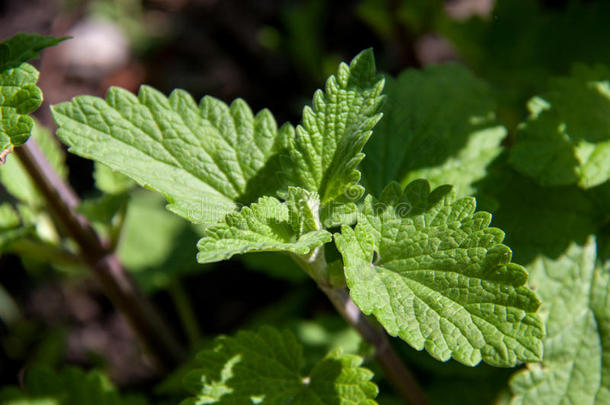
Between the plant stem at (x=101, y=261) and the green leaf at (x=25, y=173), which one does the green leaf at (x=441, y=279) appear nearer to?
the plant stem at (x=101, y=261)

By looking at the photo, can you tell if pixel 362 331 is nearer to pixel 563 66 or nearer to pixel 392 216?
pixel 392 216

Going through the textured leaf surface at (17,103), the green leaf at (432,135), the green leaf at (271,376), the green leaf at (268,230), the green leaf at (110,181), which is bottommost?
the green leaf at (271,376)

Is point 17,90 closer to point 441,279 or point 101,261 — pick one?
point 101,261

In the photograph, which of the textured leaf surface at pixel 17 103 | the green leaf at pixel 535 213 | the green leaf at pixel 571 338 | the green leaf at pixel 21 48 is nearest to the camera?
the textured leaf surface at pixel 17 103

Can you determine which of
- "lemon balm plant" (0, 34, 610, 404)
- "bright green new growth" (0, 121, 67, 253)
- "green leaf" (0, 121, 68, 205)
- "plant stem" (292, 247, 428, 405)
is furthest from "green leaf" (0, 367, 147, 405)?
"plant stem" (292, 247, 428, 405)

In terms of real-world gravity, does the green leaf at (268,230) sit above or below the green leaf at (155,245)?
above

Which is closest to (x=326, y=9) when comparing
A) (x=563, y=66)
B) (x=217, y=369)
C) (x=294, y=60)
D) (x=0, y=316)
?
(x=294, y=60)

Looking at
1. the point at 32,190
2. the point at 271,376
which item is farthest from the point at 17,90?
the point at 271,376

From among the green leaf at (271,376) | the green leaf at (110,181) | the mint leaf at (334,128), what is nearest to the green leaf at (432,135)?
the mint leaf at (334,128)
